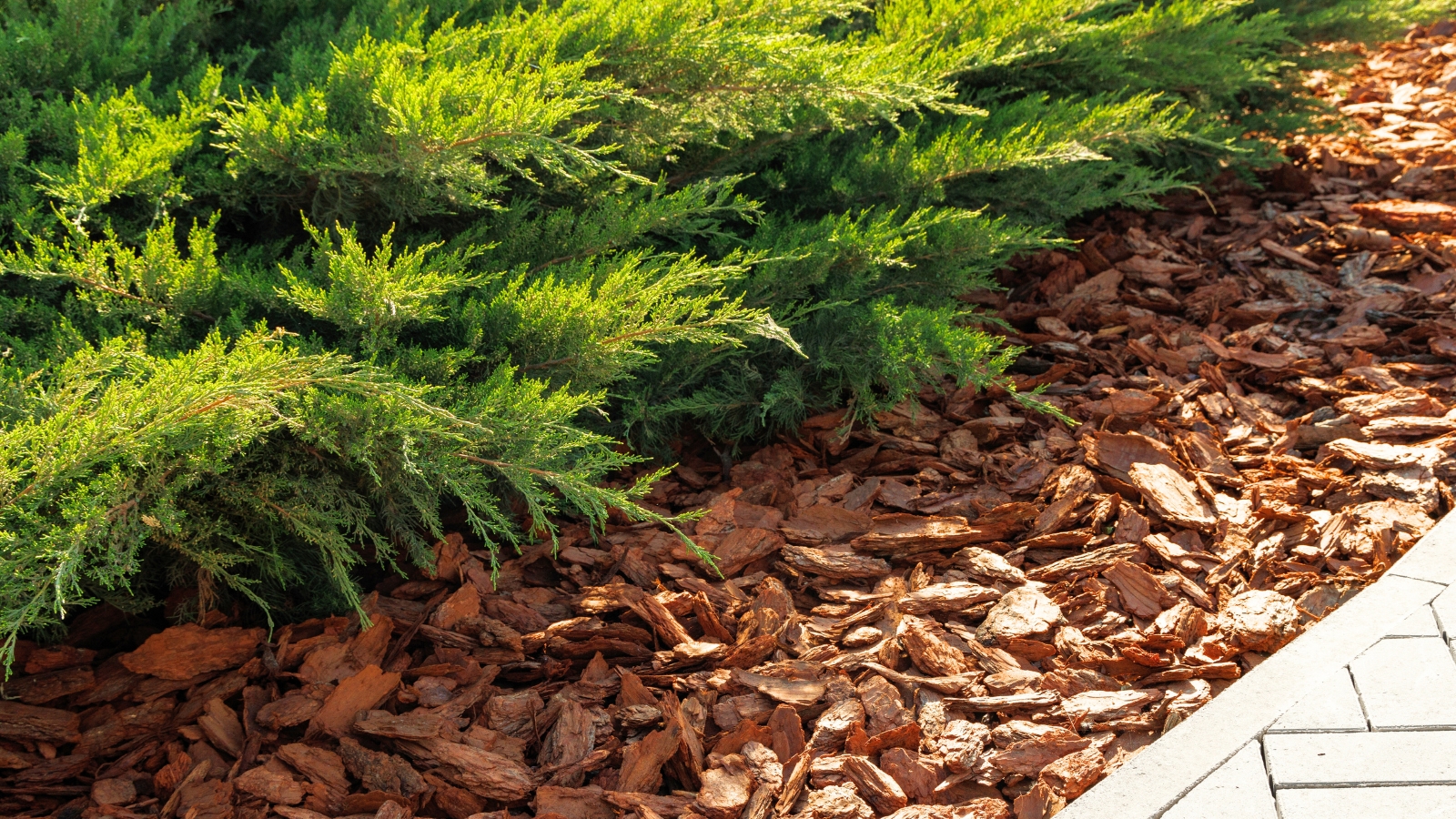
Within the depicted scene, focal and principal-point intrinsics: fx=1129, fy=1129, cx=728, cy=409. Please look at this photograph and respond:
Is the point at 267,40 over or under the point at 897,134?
over

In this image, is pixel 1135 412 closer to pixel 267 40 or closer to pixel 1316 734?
pixel 1316 734

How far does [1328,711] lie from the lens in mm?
2264

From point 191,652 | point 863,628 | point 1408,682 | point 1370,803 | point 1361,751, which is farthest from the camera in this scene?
point 863,628

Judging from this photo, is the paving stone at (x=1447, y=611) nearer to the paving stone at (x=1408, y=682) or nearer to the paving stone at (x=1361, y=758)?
the paving stone at (x=1408, y=682)

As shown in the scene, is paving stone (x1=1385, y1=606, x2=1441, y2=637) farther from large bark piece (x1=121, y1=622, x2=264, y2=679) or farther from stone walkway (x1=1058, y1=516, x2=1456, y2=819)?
large bark piece (x1=121, y1=622, x2=264, y2=679)

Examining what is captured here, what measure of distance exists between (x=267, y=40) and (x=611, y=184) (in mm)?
1484

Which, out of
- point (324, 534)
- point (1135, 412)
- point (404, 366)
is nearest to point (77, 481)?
point (324, 534)

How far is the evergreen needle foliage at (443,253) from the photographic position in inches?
86.1

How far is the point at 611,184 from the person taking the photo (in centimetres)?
319

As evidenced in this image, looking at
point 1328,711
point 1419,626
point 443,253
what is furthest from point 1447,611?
point 443,253

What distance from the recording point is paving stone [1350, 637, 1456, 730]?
7.36ft

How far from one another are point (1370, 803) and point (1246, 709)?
27 cm

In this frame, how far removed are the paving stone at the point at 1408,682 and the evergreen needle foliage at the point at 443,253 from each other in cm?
107

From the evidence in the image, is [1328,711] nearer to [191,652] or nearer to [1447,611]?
[1447,611]
